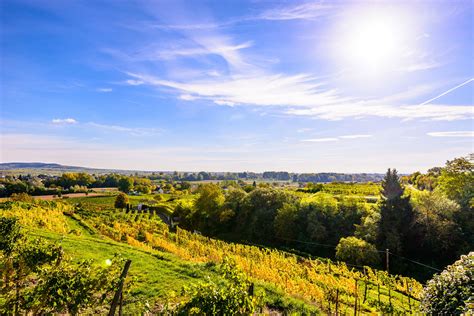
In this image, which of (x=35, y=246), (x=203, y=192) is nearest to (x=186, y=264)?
(x=35, y=246)

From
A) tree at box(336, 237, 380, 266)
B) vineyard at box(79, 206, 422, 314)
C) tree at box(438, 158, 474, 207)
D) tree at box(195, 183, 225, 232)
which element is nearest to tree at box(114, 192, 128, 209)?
tree at box(195, 183, 225, 232)

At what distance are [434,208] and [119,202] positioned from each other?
46.1 meters

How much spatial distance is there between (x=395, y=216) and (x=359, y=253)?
5.74 m

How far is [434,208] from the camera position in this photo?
75.8 feet

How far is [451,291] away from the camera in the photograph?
5.04 meters

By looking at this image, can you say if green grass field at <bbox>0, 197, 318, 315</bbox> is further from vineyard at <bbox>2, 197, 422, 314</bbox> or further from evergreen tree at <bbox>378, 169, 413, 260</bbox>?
evergreen tree at <bbox>378, 169, 413, 260</bbox>

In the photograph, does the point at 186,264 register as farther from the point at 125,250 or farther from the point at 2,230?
the point at 2,230

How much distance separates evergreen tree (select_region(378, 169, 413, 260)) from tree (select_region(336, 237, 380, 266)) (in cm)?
245

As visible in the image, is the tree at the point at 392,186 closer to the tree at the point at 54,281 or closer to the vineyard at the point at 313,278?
the vineyard at the point at 313,278

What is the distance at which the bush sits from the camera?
482cm

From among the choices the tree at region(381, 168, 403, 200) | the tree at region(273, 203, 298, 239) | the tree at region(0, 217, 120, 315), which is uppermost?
the tree at region(381, 168, 403, 200)

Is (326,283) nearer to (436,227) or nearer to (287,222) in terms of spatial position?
(436,227)

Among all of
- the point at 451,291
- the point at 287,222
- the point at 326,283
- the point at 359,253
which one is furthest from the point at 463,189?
the point at 451,291

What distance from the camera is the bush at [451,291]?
4824 millimetres
